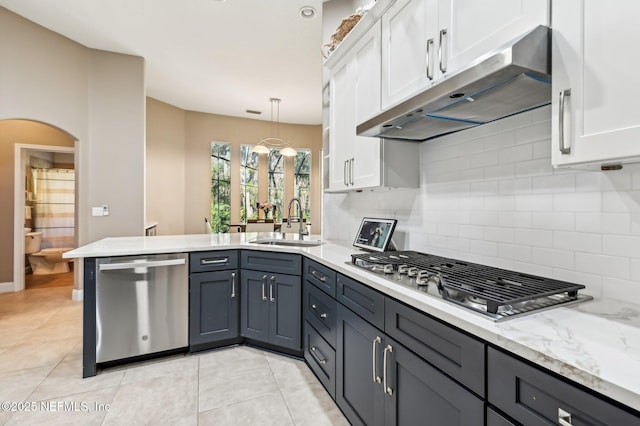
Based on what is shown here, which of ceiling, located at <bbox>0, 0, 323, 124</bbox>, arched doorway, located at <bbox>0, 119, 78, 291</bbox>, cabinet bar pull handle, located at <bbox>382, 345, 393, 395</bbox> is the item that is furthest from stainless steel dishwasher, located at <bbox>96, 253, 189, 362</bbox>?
arched doorway, located at <bbox>0, 119, 78, 291</bbox>

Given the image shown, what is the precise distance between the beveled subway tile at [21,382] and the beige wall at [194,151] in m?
3.61

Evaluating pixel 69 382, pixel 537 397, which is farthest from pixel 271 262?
pixel 537 397

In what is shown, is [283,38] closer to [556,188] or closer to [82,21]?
[82,21]

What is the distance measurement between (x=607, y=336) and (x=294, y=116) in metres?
6.91

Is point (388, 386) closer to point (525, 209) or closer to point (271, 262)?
point (525, 209)

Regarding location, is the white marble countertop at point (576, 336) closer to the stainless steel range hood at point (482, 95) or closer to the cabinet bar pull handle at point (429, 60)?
the stainless steel range hood at point (482, 95)

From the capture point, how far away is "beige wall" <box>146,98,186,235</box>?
18.9ft

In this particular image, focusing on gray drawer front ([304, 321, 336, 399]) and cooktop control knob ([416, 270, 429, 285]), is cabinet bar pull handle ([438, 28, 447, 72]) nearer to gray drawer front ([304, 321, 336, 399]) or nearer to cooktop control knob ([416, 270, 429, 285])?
cooktop control knob ([416, 270, 429, 285])

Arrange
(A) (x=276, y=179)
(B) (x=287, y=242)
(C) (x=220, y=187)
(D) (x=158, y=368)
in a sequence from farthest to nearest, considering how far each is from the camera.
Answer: (A) (x=276, y=179), (C) (x=220, y=187), (B) (x=287, y=242), (D) (x=158, y=368)

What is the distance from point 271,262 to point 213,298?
1.87ft

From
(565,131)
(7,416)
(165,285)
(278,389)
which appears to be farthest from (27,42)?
(565,131)

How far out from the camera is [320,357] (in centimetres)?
205

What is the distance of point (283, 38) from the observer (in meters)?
3.85

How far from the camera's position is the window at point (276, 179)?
294 inches
